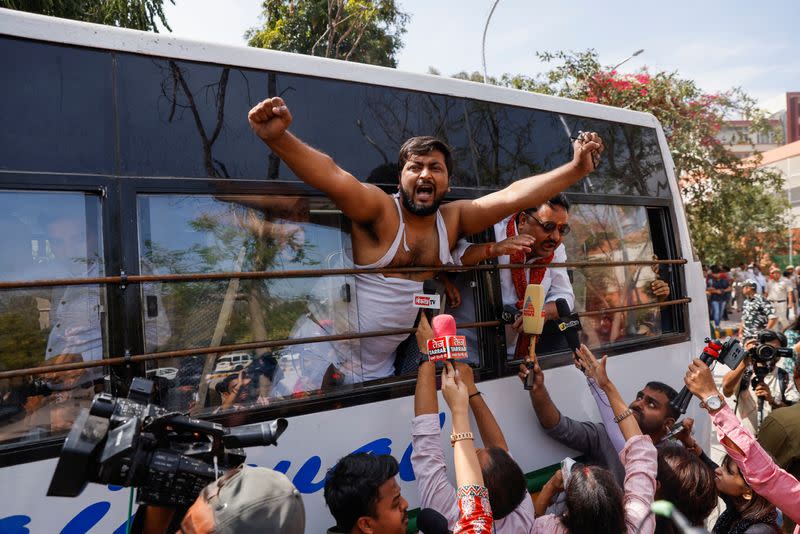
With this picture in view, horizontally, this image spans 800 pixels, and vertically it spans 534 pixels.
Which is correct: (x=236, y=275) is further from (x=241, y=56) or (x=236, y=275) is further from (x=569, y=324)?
(x=569, y=324)

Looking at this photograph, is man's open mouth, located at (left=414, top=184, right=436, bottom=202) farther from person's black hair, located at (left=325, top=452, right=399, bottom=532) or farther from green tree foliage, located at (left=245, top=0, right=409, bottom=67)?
green tree foliage, located at (left=245, top=0, right=409, bottom=67)

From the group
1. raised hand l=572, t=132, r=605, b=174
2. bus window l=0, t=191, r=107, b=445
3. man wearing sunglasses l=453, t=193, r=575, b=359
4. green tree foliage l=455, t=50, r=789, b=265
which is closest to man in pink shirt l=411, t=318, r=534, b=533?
man wearing sunglasses l=453, t=193, r=575, b=359

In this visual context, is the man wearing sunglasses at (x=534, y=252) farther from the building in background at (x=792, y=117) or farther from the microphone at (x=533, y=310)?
the building in background at (x=792, y=117)

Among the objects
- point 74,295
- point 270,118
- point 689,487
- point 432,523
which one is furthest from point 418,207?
point 689,487

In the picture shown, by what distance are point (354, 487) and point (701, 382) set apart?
1.61 m

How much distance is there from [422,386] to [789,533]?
7.29ft

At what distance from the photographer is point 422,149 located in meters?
2.95

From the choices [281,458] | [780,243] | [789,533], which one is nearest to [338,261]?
[281,458]

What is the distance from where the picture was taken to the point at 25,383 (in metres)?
2.19

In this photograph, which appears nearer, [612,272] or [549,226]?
[549,226]

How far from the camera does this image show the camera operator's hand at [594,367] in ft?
10.7

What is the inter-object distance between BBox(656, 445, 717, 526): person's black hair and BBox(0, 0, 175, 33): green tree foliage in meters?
6.44

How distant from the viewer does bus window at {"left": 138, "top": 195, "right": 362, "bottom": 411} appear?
2.51m

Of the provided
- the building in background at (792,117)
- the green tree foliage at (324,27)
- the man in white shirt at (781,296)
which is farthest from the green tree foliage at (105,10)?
the building in background at (792,117)
